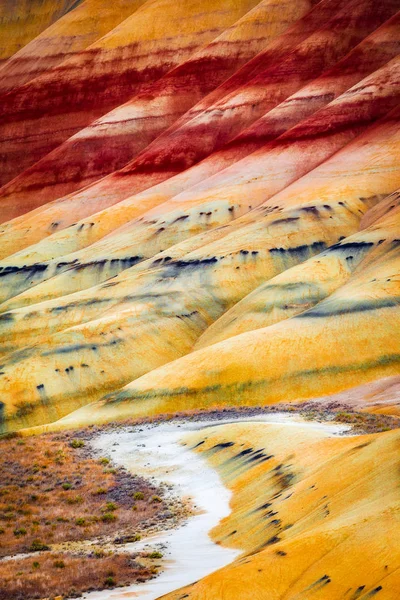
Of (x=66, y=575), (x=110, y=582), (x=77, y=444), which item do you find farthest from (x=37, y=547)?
(x=77, y=444)

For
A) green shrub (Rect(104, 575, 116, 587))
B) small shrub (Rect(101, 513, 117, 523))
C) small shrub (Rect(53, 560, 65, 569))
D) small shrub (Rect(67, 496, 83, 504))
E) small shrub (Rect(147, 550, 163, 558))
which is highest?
green shrub (Rect(104, 575, 116, 587))

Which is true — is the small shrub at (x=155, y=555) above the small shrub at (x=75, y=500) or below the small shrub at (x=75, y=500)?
above

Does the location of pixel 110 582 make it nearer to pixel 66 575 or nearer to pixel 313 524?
pixel 66 575

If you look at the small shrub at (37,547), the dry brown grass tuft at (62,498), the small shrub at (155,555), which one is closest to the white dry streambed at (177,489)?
the small shrub at (155,555)

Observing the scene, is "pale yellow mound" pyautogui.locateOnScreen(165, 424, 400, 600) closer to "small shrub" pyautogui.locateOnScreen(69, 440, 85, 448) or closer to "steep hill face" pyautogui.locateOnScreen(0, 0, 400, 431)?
"steep hill face" pyautogui.locateOnScreen(0, 0, 400, 431)

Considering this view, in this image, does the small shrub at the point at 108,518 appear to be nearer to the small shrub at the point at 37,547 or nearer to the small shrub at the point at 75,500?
the small shrub at the point at 37,547

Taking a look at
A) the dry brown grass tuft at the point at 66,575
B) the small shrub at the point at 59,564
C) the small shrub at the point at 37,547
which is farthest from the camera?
the small shrub at the point at 37,547

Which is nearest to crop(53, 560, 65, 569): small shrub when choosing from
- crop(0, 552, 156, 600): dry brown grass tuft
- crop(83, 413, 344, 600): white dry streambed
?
crop(0, 552, 156, 600): dry brown grass tuft
